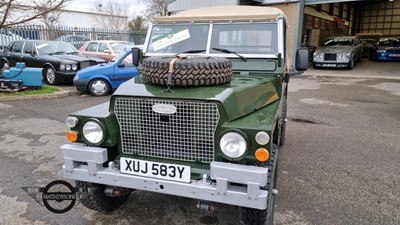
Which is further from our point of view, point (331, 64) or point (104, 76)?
point (331, 64)

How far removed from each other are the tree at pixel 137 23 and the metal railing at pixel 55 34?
16650 mm

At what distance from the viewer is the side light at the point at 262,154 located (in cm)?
241

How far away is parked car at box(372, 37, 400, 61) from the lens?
20.9m

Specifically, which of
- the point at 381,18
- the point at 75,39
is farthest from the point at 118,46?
the point at 381,18

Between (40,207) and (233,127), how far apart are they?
89.9 inches

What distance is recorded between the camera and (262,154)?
2416mm

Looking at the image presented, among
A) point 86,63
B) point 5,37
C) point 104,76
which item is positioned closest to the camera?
point 104,76

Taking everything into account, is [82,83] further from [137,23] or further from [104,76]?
[137,23]

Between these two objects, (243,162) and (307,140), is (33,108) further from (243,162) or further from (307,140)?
(243,162)

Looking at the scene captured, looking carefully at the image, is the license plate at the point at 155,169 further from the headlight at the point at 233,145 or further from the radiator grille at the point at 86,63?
the radiator grille at the point at 86,63

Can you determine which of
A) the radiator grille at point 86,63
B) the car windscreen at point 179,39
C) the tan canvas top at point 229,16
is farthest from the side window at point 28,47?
the car windscreen at point 179,39

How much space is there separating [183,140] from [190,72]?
23.7 inches

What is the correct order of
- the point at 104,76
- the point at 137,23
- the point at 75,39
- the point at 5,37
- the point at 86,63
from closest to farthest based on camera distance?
the point at 104,76 → the point at 86,63 → the point at 5,37 → the point at 75,39 → the point at 137,23

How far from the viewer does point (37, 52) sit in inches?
456
